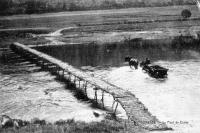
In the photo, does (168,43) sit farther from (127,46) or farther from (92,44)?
(92,44)

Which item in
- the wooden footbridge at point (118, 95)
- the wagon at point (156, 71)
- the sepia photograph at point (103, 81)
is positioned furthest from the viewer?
the wagon at point (156, 71)

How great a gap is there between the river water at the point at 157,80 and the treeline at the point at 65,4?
81303 mm

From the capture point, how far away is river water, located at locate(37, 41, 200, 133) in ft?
86.7

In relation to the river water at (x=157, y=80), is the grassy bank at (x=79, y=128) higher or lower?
higher

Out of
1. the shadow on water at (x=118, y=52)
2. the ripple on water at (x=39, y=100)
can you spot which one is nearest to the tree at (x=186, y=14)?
the shadow on water at (x=118, y=52)

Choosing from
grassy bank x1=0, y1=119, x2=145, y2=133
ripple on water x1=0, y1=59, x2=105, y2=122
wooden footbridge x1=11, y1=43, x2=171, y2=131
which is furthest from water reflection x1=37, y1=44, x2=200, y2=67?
grassy bank x1=0, y1=119, x2=145, y2=133

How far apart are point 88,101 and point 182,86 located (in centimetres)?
898

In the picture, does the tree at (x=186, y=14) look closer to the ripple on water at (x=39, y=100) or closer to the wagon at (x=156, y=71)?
the ripple on water at (x=39, y=100)

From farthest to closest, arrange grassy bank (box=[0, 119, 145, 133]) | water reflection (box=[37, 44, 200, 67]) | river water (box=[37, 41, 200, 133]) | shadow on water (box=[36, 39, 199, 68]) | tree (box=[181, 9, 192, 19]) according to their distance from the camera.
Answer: tree (box=[181, 9, 192, 19]), shadow on water (box=[36, 39, 199, 68]), water reflection (box=[37, 44, 200, 67]), river water (box=[37, 41, 200, 133]), grassy bank (box=[0, 119, 145, 133])

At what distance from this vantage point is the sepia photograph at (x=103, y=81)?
23.7m

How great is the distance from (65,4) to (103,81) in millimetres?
122946

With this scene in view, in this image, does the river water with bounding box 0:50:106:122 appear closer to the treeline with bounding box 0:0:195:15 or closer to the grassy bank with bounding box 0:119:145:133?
the grassy bank with bounding box 0:119:145:133

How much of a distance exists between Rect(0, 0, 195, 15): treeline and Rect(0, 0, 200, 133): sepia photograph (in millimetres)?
54185

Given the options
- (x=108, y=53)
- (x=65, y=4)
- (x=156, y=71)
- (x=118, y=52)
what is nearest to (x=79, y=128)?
(x=156, y=71)
